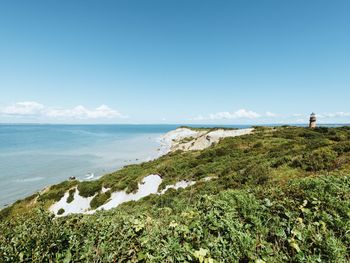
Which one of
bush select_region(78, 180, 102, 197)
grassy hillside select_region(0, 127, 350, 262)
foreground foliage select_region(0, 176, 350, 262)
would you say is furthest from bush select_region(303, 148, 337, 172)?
bush select_region(78, 180, 102, 197)

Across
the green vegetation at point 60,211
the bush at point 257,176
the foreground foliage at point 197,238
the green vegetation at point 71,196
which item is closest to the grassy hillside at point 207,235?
the foreground foliage at point 197,238

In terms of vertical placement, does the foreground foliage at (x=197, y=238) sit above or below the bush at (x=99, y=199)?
above

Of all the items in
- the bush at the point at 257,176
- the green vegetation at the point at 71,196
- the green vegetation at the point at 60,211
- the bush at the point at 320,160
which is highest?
the bush at the point at 320,160

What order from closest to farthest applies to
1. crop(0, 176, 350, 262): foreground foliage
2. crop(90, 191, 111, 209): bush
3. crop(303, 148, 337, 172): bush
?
crop(0, 176, 350, 262): foreground foliage, crop(303, 148, 337, 172): bush, crop(90, 191, 111, 209): bush

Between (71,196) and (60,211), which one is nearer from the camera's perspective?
(60,211)

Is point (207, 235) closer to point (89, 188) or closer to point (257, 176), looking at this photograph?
point (257, 176)

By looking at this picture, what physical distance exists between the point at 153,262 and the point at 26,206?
2665cm

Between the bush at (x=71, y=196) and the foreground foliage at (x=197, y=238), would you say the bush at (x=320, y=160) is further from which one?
the bush at (x=71, y=196)

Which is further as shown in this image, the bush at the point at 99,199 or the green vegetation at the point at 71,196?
the green vegetation at the point at 71,196

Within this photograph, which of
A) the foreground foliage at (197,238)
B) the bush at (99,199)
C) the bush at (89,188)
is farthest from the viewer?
the bush at (89,188)

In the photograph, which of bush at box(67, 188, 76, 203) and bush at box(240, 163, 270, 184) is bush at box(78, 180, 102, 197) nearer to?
bush at box(67, 188, 76, 203)

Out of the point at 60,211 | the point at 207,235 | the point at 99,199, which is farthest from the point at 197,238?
the point at 60,211

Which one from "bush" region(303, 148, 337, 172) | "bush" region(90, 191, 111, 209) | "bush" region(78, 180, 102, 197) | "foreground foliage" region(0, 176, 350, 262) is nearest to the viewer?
"foreground foliage" region(0, 176, 350, 262)

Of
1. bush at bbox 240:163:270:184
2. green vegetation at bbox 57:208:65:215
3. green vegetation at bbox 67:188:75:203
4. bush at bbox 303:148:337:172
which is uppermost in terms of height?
bush at bbox 303:148:337:172
